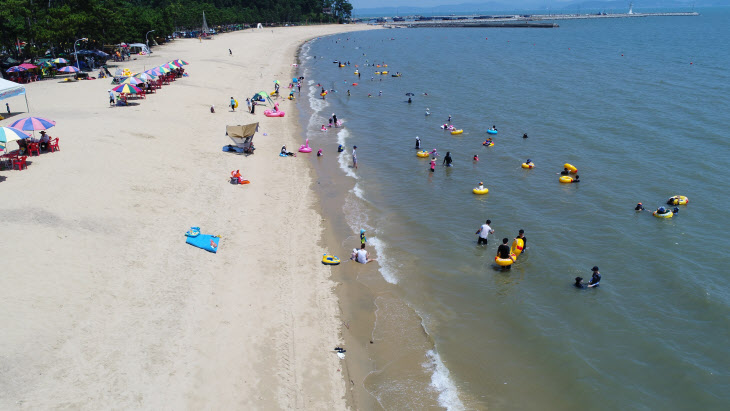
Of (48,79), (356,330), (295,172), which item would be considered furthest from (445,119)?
(48,79)

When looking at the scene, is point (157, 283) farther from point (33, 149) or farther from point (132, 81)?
point (132, 81)

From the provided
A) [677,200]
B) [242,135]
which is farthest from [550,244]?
[242,135]

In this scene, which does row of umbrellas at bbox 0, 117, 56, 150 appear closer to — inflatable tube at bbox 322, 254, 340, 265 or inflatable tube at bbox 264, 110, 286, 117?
inflatable tube at bbox 322, 254, 340, 265

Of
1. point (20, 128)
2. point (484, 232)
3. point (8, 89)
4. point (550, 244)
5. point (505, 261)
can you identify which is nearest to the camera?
point (505, 261)

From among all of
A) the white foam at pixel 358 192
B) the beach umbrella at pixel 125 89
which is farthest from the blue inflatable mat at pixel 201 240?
the beach umbrella at pixel 125 89

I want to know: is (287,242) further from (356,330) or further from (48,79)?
(48,79)

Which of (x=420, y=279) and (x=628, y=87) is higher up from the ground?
(x=628, y=87)
